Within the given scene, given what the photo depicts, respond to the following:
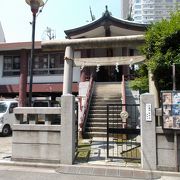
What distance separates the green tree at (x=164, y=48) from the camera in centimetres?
823

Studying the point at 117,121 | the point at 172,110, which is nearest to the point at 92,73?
the point at 117,121

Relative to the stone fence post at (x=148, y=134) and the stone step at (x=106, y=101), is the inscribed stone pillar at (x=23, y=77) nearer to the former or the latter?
the stone step at (x=106, y=101)

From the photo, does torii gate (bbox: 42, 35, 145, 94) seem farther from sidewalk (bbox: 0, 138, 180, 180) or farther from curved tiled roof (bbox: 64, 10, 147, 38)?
curved tiled roof (bbox: 64, 10, 147, 38)

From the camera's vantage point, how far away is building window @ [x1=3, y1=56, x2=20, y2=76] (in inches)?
910

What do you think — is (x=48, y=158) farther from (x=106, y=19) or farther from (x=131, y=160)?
(x=106, y=19)

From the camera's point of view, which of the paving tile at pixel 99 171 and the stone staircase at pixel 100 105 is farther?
the stone staircase at pixel 100 105

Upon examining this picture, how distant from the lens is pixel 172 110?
25.8ft

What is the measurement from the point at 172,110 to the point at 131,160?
2.21m

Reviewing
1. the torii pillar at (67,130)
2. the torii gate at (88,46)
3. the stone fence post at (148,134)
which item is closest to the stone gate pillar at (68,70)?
the torii gate at (88,46)

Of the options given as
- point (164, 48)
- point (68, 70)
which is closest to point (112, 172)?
point (164, 48)

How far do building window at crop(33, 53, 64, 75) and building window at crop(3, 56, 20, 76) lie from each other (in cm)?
163

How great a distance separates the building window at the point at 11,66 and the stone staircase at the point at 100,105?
8.05 meters

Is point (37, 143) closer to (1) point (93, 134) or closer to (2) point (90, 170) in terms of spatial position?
(2) point (90, 170)

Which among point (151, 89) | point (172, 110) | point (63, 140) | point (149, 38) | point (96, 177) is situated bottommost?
point (96, 177)
